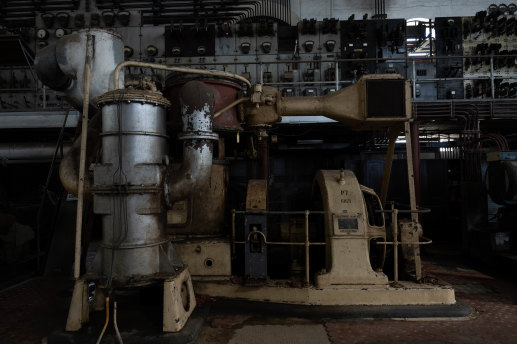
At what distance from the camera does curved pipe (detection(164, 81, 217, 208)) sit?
3.44m

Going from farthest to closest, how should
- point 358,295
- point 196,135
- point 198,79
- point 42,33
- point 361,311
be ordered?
point 42,33
point 198,79
point 358,295
point 361,311
point 196,135

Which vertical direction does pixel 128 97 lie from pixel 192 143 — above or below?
above

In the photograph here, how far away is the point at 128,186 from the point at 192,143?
0.78 metres

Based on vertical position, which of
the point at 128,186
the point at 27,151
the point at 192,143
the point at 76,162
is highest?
the point at 27,151

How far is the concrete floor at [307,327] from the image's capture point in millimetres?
3238

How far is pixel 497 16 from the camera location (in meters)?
10.2

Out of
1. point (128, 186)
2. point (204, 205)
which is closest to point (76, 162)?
point (128, 186)

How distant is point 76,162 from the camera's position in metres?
3.51

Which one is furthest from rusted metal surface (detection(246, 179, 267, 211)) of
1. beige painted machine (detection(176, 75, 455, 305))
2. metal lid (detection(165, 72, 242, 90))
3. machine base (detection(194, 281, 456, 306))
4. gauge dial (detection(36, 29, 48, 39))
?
gauge dial (detection(36, 29, 48, 39))

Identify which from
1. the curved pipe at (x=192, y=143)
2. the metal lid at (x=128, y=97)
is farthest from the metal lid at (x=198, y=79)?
the metal lid at (x=128, y=97)

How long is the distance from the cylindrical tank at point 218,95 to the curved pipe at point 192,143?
0.55m

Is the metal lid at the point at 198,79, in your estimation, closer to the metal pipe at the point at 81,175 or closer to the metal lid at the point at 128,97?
the metal lid at the point at 128,97

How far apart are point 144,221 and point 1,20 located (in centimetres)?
1291

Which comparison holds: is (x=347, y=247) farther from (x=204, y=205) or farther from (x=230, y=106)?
(x=230, y=106)
